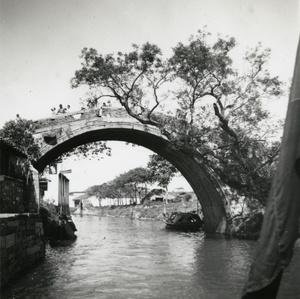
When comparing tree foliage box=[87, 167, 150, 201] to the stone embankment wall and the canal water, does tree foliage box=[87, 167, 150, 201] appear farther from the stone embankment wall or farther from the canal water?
the stone embankment wall

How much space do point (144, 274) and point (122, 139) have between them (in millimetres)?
12272

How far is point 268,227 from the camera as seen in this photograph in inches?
71.6

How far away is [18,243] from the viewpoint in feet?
26.6

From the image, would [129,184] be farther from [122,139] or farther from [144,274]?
[144,274]

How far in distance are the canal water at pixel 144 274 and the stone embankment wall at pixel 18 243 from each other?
311mm

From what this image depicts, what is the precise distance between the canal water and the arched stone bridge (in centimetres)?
524

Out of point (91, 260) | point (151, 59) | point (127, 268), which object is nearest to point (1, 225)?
point (127, 268)

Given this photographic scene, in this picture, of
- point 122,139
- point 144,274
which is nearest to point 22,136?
point 122,139

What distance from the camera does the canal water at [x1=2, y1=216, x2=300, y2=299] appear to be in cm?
720

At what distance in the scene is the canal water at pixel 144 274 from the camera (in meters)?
7.20

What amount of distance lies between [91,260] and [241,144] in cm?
842

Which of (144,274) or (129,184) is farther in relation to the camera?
(129,184)

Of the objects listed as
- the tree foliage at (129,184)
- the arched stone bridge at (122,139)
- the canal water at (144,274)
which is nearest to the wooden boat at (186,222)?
the arched stone bridge at (122,139)

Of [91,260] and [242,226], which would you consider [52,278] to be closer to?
[91,260]
